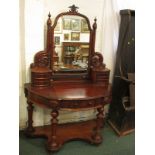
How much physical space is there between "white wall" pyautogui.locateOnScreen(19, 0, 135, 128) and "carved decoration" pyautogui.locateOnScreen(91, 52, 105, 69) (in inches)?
7.8

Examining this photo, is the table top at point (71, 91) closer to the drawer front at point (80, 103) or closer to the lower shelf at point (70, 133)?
the drawer front at point (80, 103)

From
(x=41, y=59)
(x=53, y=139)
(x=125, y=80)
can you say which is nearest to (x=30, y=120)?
(x=53, y=139)

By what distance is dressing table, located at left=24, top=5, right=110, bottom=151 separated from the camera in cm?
227

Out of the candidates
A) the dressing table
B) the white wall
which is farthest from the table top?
the white wall

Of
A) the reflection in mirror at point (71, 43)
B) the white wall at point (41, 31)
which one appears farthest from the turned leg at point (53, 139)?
the reflection in mirror at point (71, 43)

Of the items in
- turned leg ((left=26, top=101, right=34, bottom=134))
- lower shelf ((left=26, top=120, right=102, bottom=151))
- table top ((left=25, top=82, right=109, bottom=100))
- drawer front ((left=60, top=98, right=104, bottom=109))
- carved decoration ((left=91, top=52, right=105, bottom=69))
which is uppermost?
carved decoration ((left=91, top=52, right=105, bottom=69))

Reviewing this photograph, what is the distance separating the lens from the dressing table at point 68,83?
7.44ft

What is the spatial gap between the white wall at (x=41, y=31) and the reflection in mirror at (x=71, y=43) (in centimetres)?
16

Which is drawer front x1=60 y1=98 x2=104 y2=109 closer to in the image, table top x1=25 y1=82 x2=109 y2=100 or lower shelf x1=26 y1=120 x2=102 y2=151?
table top x1=25 y1=82 x2=109 y2=100

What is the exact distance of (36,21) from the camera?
2506 mm
